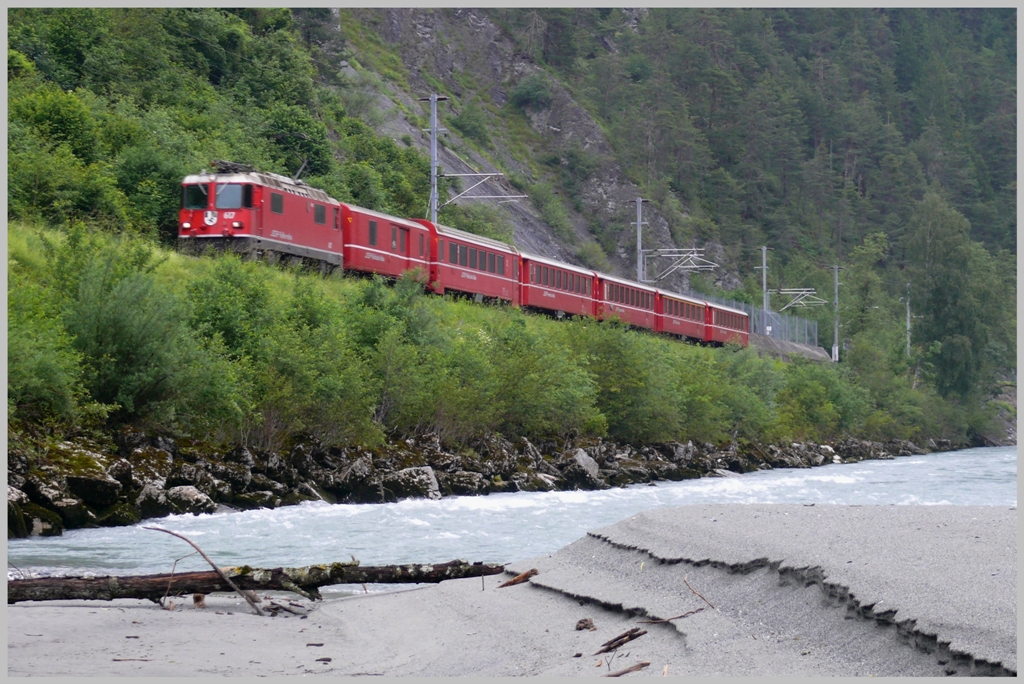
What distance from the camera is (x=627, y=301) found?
154 feet

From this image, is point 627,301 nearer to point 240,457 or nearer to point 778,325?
point 240,457

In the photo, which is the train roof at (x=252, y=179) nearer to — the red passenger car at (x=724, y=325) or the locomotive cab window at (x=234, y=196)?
the locomotive cab window at (x=234, y=196)

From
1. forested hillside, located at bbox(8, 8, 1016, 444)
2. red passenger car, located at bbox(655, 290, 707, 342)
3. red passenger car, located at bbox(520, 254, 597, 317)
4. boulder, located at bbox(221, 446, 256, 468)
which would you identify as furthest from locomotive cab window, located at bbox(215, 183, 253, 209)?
red passenger car, located at bbox(655, 290, 707, 342)

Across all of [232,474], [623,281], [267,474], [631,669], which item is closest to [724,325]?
[623,281]

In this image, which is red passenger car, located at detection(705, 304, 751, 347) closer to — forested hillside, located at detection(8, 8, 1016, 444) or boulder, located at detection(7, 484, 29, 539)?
forested hillside, located at detection(8, 8, 1016, 444)

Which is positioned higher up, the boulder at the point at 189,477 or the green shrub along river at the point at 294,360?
the green shrub along river at the point at 294,360

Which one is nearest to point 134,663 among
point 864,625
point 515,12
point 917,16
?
point 864,625

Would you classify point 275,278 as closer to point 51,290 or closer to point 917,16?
point 51,290

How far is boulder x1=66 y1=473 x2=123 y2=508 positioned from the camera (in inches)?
623

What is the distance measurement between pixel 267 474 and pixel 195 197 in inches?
435

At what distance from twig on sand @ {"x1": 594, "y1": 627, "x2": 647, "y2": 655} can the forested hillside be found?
38.3 feet

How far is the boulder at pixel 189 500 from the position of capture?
56.3 feet

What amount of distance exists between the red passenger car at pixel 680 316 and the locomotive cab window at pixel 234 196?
26.3 metres

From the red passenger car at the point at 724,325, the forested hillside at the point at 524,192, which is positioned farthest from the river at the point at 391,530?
the red passenger car at the point at 724,325
